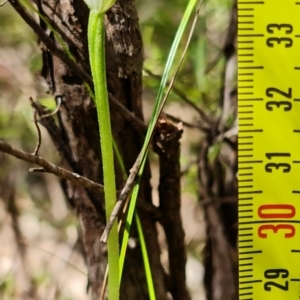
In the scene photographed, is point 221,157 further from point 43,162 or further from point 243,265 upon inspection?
point 43,162

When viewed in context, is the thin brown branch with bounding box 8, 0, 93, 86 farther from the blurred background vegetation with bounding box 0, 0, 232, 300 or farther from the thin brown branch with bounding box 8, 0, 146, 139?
the blurred background vegetation with bounding box 0, 0, 232, 300

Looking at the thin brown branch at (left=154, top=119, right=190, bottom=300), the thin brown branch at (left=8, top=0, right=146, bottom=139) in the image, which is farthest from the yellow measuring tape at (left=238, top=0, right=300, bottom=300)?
the thin brown branch at (left=8, top=0, right=146, bottom=139)

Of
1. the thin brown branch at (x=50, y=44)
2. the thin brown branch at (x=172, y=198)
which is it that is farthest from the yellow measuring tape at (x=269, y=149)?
the thin brown branch at (x=50, y=44)

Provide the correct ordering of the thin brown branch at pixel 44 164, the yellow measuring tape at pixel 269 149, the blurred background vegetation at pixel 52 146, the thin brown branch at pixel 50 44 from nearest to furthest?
1. the thin brown branch at pixel 44 164
2. the thin brown branch at pixel 50 44
3. the yellow measuring tape at pixel 269 149
4. the blurred background vegetation at pixel 52 146

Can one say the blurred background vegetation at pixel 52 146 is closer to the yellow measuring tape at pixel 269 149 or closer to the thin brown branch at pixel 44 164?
the yellow measuring tape at pixel 269 149

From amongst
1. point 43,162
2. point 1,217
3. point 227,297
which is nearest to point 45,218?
point 1,217

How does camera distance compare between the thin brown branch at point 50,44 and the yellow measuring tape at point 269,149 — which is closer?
the thin brown branch at point 50,44

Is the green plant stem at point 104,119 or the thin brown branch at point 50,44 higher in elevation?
the thin brown branch at point 50,44

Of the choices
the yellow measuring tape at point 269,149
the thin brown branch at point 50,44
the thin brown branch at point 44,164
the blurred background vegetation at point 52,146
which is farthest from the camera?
the blurred background vegetation at point 52,146

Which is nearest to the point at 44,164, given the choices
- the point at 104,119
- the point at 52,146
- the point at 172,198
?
the point at 104,119
